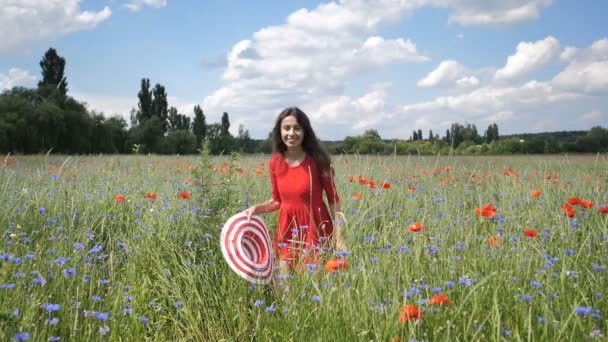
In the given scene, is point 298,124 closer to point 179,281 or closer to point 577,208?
point 179,281

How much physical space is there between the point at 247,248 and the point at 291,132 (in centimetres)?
105

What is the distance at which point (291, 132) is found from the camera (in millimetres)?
3779

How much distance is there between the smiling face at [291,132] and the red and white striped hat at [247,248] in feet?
2.78

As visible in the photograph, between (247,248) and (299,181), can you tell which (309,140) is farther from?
(247,248)

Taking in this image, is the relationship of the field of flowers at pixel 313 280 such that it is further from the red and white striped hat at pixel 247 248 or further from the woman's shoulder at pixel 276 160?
the woman's shoulder at pixel 276 160

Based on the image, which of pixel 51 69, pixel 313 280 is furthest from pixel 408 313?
pixel 51 69

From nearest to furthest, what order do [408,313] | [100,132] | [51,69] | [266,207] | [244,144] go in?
[408,313]
[266,207]
[244,144]
[100,132]
[51,69]

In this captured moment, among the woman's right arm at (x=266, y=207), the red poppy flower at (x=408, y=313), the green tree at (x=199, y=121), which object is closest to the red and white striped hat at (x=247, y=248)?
the woman's right arm at (x=266, y=207)

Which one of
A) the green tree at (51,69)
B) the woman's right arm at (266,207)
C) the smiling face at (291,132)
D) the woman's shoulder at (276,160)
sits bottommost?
the woman's right arm at (266,207)

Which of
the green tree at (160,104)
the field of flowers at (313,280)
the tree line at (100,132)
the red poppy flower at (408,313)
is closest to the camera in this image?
the red poppy flower at (408,313)

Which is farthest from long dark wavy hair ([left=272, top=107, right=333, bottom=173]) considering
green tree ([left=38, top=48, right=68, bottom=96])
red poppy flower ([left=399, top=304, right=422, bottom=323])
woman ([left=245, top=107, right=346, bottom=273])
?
green tree ([left=38, top=48, right=68, bottom=96])

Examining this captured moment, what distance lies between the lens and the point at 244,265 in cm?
275

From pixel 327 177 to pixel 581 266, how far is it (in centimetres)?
178

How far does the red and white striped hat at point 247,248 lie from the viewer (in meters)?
2.75
